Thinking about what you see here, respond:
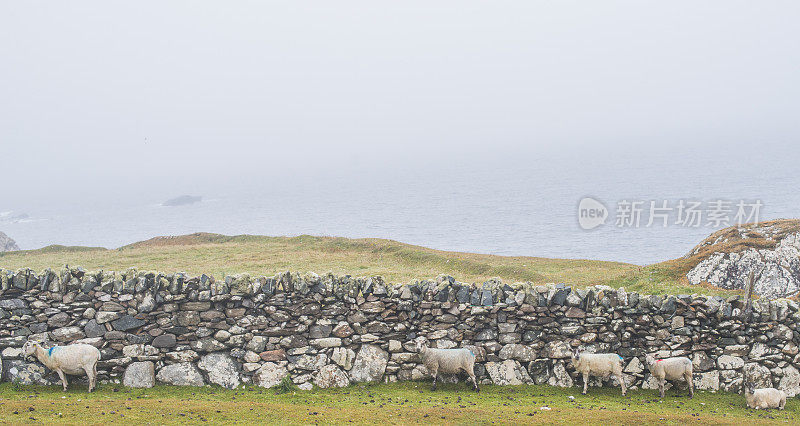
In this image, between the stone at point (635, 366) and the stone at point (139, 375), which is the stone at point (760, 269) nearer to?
the stone at point (635, 366)

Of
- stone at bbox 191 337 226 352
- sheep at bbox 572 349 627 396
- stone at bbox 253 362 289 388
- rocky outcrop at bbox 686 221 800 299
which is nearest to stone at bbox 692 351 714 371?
sheep at bbox 572 349 627 396

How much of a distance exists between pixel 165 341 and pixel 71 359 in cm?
220

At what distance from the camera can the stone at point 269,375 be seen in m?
14.9

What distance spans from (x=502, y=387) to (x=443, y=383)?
5.25 ft

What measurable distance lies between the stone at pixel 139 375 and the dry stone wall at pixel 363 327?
0.07 metres

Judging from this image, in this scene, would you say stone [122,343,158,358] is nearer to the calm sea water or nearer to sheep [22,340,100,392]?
sheep [22,340,100,392]

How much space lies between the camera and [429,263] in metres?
35.7

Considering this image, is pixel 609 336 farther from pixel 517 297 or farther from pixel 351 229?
pixel 351 229

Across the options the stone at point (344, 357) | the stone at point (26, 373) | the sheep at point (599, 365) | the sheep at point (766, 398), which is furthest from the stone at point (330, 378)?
the sheep at point (766, 398)

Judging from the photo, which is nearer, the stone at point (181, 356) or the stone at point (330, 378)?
the stone at point (181, 356)

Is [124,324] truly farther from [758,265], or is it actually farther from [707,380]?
[758,265]

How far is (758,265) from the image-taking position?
2600 centimetres

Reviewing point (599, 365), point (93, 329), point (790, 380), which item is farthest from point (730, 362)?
point (93, 329)

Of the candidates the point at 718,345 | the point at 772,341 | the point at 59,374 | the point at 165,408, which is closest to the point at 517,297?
the point at 718,345
